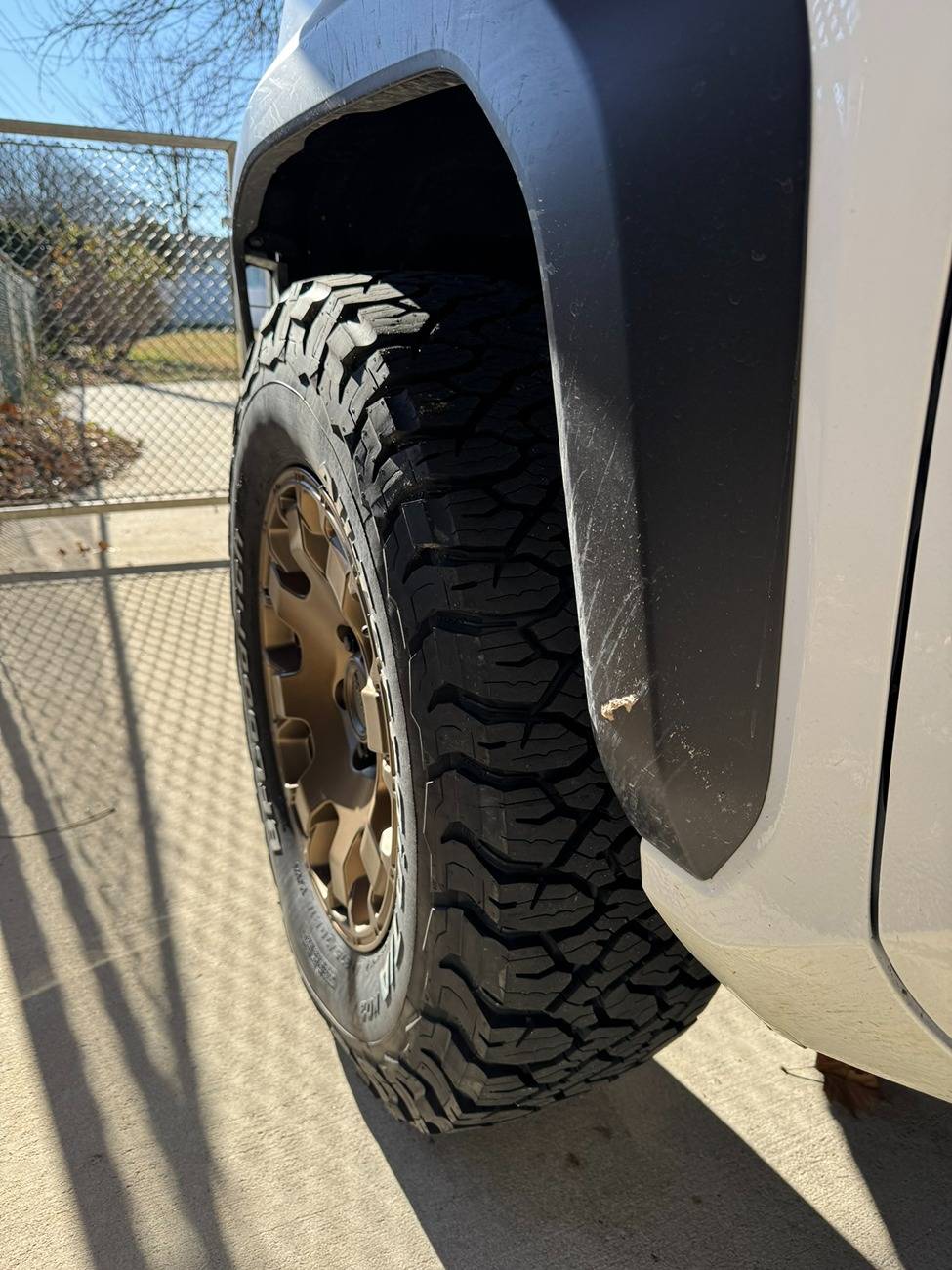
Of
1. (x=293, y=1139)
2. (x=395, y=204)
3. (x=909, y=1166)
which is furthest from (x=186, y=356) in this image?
(x=909, y=1166)

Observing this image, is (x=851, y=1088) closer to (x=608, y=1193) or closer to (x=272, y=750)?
(x=608, y=1193)

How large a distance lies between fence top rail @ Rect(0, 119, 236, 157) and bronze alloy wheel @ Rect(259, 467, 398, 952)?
11.3 feet

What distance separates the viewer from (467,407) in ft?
4.10

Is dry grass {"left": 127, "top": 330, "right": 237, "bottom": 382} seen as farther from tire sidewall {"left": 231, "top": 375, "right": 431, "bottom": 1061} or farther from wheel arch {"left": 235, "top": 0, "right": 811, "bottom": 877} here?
wheel arch {"left": 235, "top": 0, "right": 811, "bottom": 877}

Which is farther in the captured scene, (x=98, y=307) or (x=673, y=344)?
(x=98, y=307)

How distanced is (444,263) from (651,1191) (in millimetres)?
1586

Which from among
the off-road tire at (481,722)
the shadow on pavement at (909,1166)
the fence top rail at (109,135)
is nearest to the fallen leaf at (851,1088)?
the shadow on pavement at (909,1166)

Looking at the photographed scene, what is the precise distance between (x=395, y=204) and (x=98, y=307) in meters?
3.98

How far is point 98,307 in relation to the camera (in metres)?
5.32

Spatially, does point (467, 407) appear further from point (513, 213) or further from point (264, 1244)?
point (264, 1244)

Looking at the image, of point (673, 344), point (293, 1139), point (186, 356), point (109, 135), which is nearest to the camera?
point (673, 344)

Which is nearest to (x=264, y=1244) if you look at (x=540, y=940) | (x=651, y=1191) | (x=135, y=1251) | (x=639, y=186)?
(x=135, y=1251)

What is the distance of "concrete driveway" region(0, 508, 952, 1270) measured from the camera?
1.47 meters

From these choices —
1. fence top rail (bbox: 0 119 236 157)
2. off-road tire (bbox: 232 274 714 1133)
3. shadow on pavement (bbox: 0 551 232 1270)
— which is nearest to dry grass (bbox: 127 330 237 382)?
fence top rail (bbox: 0 119 236 157)
